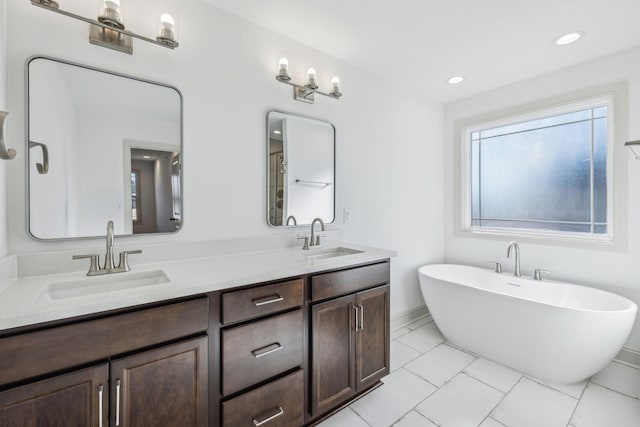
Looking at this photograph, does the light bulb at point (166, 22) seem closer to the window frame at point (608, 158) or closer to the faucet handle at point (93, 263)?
the faucet handle at point (93, 263)

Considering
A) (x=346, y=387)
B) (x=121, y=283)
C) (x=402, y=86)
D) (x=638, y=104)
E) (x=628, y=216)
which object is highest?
(x=402, y=86)

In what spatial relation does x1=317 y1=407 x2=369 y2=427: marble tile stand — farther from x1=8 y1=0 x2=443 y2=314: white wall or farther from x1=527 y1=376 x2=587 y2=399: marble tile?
x1=527 y1=376 x2=587 y2=399: marble tile

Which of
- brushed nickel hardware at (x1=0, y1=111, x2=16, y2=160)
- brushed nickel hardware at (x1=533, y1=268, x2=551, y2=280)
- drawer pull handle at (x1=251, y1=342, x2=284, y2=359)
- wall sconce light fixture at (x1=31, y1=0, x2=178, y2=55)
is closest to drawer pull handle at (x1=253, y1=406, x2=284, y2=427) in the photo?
drawer pull handle at (x1=251, y1=342, x2=284, y2=359)

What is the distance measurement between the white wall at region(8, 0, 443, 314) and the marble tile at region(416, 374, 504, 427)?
0.93m

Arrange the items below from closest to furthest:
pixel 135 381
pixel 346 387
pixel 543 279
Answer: pixel 135 381
pixel 346 387
pixel 543 279

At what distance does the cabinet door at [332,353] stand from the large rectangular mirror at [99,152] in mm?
1012

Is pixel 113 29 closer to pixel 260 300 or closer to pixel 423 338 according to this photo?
pixel 260 300

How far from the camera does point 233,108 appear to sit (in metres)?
1.86

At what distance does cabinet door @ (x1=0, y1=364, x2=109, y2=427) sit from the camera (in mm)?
864

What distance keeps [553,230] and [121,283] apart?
11.5 ft

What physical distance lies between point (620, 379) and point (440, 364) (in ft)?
4.07

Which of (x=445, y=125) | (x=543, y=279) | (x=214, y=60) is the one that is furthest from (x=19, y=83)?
(x=543, y=279)

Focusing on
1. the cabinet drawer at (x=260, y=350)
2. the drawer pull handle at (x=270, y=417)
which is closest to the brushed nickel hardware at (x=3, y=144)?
the cabinet drawer at (x=260, y=350)

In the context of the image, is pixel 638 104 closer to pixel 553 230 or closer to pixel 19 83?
pixel 553 230
